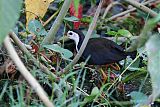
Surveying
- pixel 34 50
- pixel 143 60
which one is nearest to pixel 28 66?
pixel 34 50

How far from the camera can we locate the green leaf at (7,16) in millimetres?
1185

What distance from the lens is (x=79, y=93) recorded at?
1968 millimetres

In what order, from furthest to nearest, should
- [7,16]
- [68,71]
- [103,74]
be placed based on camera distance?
[103,74] → [68,71] → [7,16]

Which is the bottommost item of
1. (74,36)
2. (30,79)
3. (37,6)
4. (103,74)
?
(103,74)

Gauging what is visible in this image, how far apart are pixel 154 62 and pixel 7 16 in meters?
0.46

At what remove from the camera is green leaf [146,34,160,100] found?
137 centimetres

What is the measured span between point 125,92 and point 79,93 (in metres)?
0.49

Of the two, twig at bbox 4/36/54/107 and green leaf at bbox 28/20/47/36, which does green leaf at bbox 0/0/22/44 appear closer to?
twig at bbox 4/36/54/107

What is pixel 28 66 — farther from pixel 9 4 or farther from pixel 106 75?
pixel 9 4

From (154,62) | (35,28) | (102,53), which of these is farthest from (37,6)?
(154,62)

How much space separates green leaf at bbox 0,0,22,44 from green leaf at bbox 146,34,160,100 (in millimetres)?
422

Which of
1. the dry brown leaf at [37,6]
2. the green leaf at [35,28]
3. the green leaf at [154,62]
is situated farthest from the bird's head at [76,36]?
the green leaf at [154,62]

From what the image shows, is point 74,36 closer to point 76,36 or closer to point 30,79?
point 76,36

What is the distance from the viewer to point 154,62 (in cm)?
139
